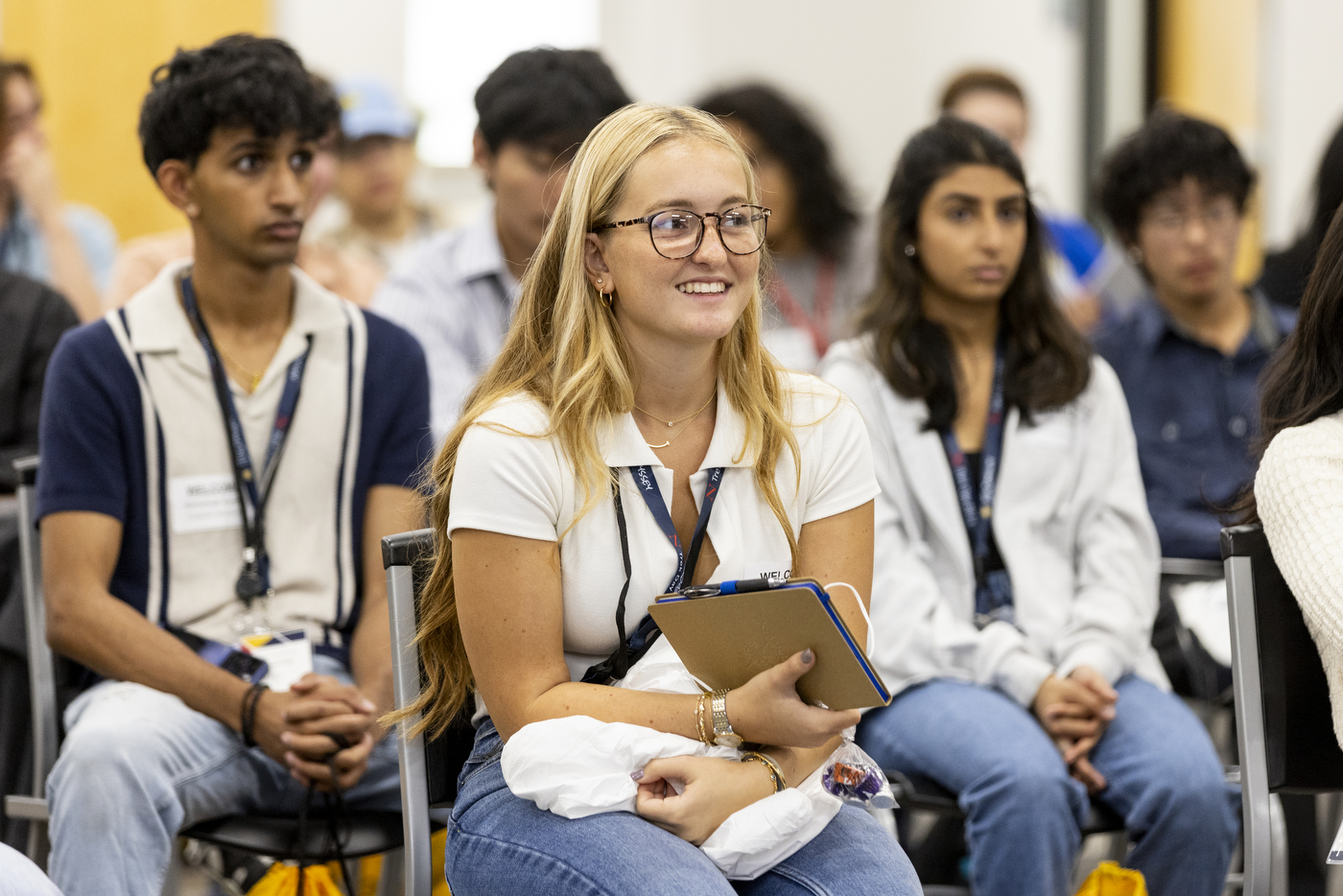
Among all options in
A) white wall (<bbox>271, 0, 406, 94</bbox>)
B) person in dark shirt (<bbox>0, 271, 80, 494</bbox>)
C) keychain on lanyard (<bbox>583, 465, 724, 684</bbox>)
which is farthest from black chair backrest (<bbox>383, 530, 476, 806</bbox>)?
white wall (<bbox>271, 0, 406, 94</bbox>)

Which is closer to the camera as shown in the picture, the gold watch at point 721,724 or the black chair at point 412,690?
the gold watch at point 721,724

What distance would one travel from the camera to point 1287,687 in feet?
5.97

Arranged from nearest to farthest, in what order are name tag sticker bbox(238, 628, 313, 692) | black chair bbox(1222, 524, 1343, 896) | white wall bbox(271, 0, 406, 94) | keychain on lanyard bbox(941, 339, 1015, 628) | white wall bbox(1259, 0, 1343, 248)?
black chair bbox(1222, 524, 1343, 896) → name tag sticker bbox(238, 628, 313, 692) → keychain on lanyard bbox(941, 339, 1015, 628) → white wall bbox(1259, 0, 1343, 248) → white wall bbox(271, 0, 406, 94)

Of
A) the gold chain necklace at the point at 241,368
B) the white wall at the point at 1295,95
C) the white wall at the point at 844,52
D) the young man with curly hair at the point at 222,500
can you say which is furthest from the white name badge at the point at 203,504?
the white wall at the point at 844,52

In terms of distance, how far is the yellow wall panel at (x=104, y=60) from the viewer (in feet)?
19.0

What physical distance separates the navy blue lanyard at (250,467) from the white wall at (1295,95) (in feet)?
12.8

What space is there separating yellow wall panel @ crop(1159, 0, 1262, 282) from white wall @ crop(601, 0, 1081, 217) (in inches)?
21.7

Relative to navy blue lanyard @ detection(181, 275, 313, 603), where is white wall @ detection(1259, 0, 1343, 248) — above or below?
above

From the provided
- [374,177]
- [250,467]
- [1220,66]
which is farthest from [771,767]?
[1220,66]

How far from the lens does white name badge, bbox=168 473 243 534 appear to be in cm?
224

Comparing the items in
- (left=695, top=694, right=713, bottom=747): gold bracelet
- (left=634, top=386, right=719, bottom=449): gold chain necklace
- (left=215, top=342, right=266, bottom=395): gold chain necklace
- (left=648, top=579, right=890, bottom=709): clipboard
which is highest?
(left=215, top=342, right=266, bottom=395): gold chain necklace

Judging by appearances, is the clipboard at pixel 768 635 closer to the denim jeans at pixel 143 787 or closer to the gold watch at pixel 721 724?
the gold watch at pixel 721 724

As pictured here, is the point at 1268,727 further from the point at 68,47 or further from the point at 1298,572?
the point at 68,47

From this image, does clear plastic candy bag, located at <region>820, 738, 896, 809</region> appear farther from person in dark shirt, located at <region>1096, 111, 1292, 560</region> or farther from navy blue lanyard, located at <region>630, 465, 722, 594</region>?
person in dark shirt, located at <region>1096, 111, 1292, 560</region>
